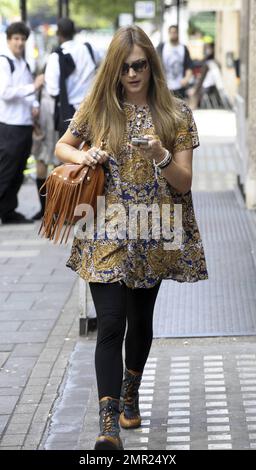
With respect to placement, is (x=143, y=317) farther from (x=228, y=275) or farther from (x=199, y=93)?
(x=199, y=93)

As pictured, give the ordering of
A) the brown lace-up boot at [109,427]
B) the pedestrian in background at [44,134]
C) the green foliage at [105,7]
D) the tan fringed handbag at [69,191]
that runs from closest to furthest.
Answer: the brown lace-up boot at [109,427]
the tan fringed handbag at [69,191]
the pedestrian in background at [44,134]
the green foliage at [105,7]

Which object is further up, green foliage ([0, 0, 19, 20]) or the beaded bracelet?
the beaded bracelet

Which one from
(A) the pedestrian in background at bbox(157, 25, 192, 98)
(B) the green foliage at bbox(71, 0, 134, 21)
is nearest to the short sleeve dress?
(A) the pedestrian in background at bbox(157, 25, 192, 98)

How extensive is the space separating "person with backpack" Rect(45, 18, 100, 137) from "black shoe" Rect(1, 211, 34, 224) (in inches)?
42.9

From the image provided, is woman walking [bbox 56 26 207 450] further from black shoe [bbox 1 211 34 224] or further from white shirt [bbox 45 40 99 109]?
black shoe [bbox 1 211 34 224]

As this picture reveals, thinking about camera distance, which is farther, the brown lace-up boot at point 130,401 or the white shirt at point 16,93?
the white shirt at point 16,93

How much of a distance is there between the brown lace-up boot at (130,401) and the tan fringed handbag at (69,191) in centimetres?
79

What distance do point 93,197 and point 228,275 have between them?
3684mm

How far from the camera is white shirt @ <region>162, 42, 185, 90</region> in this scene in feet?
65.1

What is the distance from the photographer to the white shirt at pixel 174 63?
1983 cm

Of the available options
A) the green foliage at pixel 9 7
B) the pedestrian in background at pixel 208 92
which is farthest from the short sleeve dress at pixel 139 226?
the green foliage at pixel 9 7

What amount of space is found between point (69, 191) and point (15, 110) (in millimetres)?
6681

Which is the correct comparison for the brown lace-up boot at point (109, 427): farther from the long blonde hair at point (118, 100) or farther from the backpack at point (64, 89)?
the backpack at point (64, 89)

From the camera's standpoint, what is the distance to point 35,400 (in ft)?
18.9
